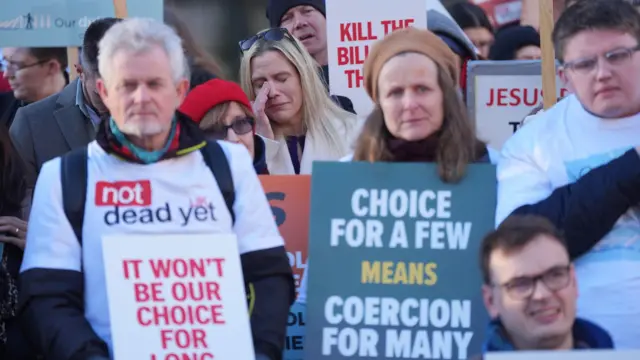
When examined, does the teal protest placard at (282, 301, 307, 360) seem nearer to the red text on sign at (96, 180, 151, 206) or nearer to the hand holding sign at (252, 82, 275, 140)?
the red text on sign at (96, 180, 151, 206)

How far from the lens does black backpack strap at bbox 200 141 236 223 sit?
4.79m

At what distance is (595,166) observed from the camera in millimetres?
4840

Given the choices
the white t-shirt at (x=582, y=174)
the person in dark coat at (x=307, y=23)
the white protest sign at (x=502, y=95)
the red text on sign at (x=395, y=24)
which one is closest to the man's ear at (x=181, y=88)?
the white t-shirt at (x=582, y=174)

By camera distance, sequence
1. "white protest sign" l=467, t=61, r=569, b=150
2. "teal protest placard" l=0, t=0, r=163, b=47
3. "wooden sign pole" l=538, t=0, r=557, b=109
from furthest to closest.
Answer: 1. "teal protest placard" l=0, t=0, r=163, b=47
2. "white protest sign" l=467, t=61, r=569, b=150
3. "wooden sign pole" l=538, t=0, r=557, b=109

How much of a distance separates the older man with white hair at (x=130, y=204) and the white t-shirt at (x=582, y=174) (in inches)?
34.7

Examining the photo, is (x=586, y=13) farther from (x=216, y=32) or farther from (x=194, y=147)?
(x=216, y=32)

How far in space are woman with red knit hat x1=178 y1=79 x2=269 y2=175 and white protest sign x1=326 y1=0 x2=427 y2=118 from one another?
1.42m

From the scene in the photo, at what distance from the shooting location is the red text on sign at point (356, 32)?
7.25m

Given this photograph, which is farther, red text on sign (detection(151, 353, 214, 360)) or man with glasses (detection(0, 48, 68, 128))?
man with glasses (detection(0, 48, 68, 128))

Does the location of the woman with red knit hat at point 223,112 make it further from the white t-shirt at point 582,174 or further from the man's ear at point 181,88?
the white t-shirt at point 582,174

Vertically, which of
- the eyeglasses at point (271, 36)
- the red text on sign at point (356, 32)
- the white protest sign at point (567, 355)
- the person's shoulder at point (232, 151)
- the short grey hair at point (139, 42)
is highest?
the red text on sign at point (356, 32)

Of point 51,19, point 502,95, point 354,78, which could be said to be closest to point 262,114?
point 354,78

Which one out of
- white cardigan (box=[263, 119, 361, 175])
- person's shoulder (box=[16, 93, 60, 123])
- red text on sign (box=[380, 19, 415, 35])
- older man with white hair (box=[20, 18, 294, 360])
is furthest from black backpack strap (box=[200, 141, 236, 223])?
red text on sign (box=[380, 19, 415, 35])

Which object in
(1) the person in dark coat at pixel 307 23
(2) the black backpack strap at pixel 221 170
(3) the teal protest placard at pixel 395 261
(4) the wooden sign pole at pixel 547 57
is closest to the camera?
(2) the black backpack strap at pixel 221 170
